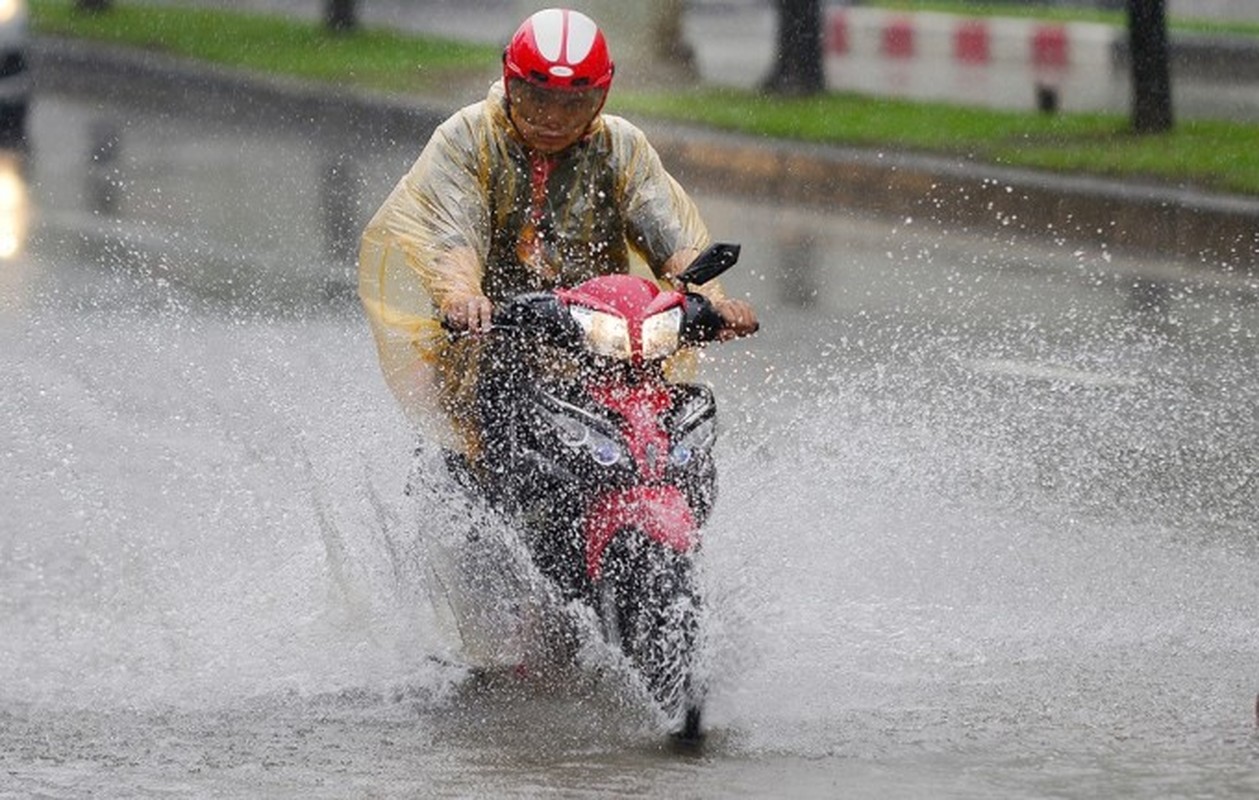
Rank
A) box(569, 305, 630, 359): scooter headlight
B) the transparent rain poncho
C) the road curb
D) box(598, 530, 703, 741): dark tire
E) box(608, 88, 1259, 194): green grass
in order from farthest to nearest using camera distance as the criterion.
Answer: box(608, 88, 1259, 194): green grass < the road curb < the transparent rain poncho < box(569, 305, 630, 359): scooter headlight < box(598, 530, 703, 741): dark tire

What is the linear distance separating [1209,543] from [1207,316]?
399cm

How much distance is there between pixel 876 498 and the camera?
8.49 m

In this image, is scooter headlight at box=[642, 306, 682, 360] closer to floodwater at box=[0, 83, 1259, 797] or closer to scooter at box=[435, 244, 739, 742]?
scooter at box=[435, 244, 739, 742]

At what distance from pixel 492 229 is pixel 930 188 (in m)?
8.99

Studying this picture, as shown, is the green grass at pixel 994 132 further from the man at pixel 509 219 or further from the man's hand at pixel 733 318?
the man's hand at pixel 733 318

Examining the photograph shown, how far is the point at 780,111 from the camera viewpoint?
18.5 metres

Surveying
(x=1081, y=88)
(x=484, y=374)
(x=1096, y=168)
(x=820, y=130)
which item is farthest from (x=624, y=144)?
(x=1081, y=88)

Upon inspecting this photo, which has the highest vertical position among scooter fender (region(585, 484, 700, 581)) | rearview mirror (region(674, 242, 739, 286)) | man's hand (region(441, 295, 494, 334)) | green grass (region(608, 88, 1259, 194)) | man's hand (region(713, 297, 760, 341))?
rearview mirror (region(674, 242, 739, 286))

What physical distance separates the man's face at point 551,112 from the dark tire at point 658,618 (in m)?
1.09

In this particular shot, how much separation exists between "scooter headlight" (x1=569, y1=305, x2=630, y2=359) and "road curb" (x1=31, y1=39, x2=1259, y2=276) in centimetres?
766

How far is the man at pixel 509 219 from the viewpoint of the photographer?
6.61 m

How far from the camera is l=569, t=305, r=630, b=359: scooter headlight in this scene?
20.0 ft

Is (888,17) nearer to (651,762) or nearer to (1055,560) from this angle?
(1055,560)

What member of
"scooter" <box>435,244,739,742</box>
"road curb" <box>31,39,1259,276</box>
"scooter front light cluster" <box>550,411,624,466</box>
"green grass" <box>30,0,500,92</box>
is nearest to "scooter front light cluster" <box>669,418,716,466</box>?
"scooter" <box>435,244,739,742</box>
